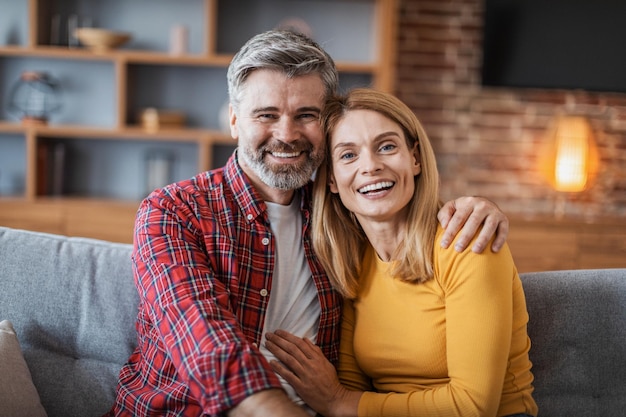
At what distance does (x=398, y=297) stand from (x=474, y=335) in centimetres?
23

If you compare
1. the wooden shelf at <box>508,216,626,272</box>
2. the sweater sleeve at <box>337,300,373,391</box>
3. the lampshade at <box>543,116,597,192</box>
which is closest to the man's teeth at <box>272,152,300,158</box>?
the sweater sleeve at <box>337,300,373,391</box>

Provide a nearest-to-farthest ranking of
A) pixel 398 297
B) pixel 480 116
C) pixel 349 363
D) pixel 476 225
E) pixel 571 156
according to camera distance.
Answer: pixel 476 225 → pixel 398 297 → pixel 349 363 → pixel 571 156 → pixel 480 116

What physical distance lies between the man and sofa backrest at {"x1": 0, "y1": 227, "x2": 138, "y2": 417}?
10 cm

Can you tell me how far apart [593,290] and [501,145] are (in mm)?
2486

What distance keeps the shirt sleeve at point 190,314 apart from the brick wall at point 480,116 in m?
2.75

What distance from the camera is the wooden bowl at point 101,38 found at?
3.90 meters

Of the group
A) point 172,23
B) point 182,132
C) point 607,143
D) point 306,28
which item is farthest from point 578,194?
point 172,23

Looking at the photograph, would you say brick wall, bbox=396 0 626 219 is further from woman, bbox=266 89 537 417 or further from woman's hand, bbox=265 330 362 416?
woman's hand, bbox=265 330 362 416

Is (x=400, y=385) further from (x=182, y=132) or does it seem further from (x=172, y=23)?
(x=172, y=23)

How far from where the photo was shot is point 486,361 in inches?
57.8

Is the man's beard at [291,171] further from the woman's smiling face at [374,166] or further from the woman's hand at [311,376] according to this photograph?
the woman's hand at [311,376]

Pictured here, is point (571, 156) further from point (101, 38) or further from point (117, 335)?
point (117, 335)

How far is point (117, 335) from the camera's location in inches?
70.4

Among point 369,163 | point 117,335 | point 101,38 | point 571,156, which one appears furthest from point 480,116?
point 117,335
